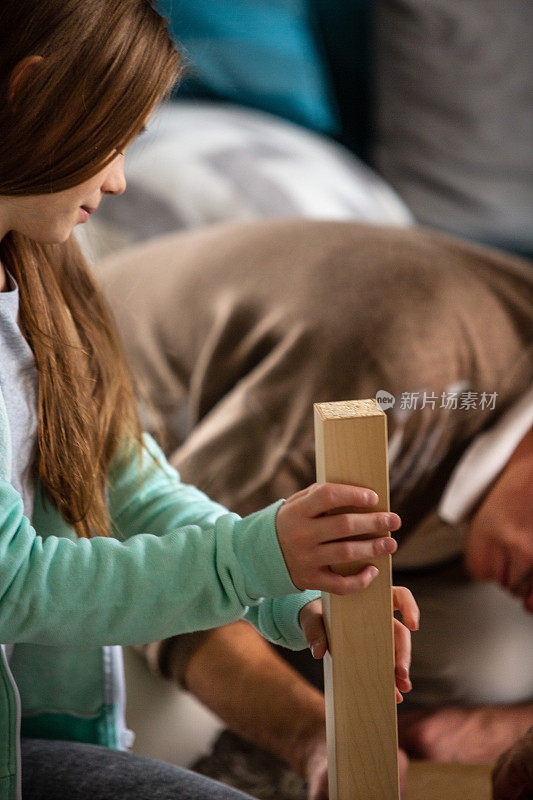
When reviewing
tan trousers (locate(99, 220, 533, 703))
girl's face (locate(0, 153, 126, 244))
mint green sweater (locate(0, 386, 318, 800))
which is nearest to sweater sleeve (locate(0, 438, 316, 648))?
mint green sweater (locate(0, 386, 318, 800))

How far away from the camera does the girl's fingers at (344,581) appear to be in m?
0.28

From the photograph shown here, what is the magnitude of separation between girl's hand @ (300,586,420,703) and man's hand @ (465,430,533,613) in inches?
8.1

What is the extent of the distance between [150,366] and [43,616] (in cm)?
35

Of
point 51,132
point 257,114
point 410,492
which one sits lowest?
point 410,492

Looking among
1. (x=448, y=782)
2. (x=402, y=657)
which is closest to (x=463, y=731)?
(x=448, y=782)

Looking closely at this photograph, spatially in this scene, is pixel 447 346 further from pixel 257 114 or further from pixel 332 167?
pixel 257 114

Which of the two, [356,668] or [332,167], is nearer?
[356,668]

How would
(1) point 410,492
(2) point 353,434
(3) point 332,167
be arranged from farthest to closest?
(3) point 332,167 → (1) point 410,492 → (2) point 353,434

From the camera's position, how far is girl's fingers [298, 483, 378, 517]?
0.88 ft

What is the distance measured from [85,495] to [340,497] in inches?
5.8

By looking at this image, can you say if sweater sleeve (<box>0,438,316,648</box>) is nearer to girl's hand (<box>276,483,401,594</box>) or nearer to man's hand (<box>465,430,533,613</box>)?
girl's hand (<box>276,483,401,594</box>)

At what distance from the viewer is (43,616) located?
0.29 metres

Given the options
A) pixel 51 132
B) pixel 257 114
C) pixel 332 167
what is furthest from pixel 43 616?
pixel 257 114

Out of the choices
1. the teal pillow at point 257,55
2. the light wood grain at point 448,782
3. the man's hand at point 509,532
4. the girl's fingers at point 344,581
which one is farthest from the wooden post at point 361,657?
the teal pillow at point 257,55
